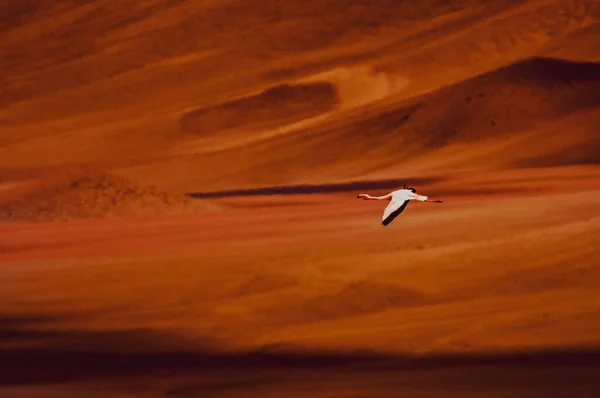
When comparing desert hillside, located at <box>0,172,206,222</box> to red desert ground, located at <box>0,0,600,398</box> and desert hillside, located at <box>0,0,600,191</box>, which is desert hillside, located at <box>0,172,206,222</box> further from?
Answer: desert hillside, located at <box>0,0,600,191</box>

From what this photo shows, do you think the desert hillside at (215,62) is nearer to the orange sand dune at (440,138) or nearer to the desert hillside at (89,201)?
the orange sand dune at (440,138)

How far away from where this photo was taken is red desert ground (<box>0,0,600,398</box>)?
24.1ft


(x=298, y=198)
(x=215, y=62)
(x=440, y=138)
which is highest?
(x=215, y=62)

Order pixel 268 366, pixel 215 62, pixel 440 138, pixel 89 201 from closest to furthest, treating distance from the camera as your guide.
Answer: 1. pixel 268 366
2. pixel 89 201
3. pixel 440 138
4. pixel 215 62

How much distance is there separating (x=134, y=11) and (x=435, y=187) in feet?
56.3

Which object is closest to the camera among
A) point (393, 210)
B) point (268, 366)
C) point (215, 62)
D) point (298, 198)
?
point (268, 366)

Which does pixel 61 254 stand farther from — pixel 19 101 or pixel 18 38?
pixel 18 38

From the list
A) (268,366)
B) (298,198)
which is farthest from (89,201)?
(268,366)

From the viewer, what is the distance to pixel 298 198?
18.8 metres

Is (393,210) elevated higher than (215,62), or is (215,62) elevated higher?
(215,62)

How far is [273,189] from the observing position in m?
21.4

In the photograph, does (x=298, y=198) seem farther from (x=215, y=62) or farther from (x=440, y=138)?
(x=215, y=62)

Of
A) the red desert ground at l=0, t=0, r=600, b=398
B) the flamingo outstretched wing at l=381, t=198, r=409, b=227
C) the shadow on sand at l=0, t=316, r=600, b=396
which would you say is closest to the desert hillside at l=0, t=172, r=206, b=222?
the red desert ground at l=0, t=0, r=600, b=398

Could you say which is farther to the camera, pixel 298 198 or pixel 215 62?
pixel 215 62
